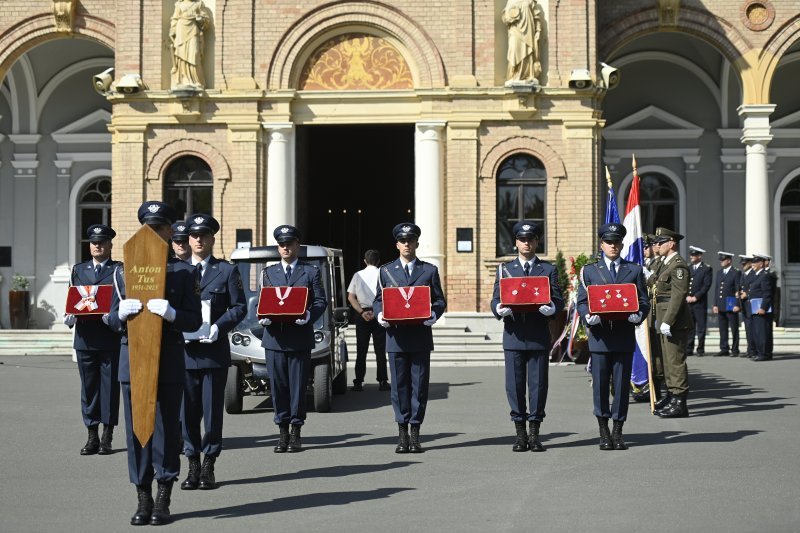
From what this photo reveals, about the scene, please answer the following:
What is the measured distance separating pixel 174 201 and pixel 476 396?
446 inches

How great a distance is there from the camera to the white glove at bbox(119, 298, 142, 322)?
23.7ft

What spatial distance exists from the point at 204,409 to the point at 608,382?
3924 millimetres

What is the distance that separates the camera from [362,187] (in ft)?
104

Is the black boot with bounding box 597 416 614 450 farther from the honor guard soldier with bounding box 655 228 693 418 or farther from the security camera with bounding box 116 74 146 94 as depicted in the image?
the security camera with bounding box 116 74 146 94

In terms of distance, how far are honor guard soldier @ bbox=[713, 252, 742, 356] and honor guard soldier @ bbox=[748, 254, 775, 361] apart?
61cm

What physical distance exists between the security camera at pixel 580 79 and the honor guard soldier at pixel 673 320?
10.1 metres

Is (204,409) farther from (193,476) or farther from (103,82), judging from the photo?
(103,82)

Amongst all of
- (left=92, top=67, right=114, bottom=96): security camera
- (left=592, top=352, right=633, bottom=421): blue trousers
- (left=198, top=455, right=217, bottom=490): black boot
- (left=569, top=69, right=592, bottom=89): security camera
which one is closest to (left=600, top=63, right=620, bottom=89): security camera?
(left=569, top=69, right=592, bottom=89): security camera

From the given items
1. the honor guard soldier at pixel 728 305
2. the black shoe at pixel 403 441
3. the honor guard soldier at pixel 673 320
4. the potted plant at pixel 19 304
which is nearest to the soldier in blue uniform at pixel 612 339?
the black shoe at pixel 403 441

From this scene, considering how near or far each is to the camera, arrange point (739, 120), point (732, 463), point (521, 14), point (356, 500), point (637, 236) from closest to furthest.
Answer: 1. point (356, 500)
2. point (732, 463)
3. point (637, 236)
4. point (521, 14)
5. point (739, 120)

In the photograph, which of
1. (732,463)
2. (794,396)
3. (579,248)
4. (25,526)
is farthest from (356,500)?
(579,248)

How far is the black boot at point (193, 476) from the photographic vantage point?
8711 mm

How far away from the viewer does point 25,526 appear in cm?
730

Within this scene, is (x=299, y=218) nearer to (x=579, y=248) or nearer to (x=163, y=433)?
(x=579, y=248)
